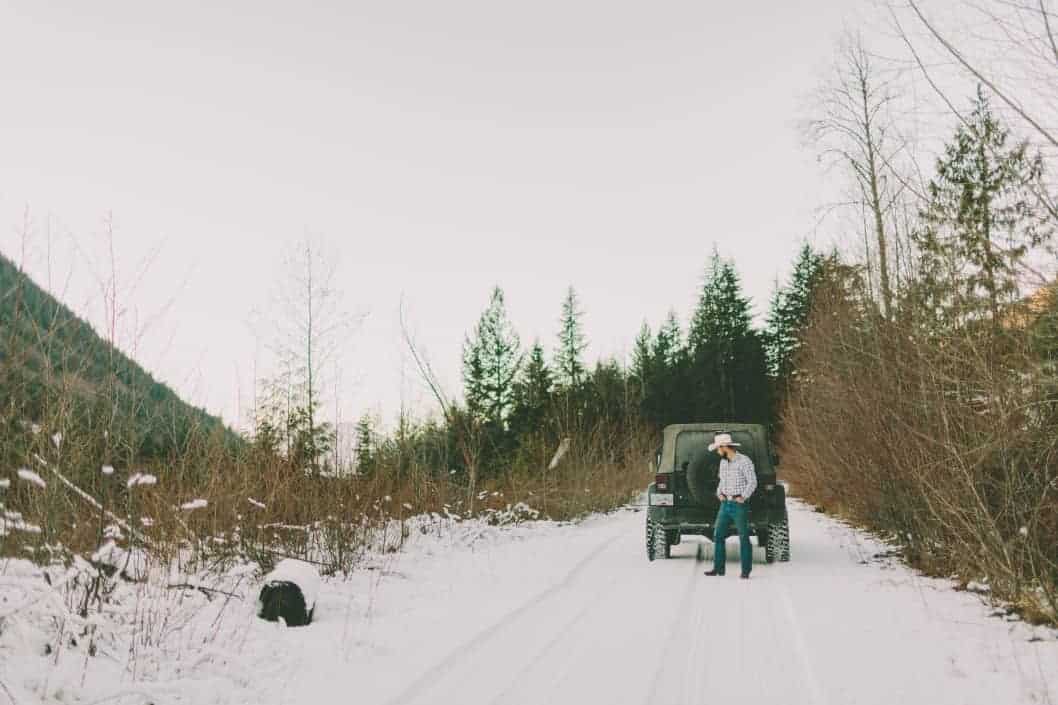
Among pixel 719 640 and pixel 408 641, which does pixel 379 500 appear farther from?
pixel 719 640

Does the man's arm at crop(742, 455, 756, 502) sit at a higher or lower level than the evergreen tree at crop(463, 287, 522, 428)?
lower

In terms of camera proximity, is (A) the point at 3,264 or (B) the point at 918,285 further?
(B) the point at 918,285

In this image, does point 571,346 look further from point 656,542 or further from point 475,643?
point 475,643

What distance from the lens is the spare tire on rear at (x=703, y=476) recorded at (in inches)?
432

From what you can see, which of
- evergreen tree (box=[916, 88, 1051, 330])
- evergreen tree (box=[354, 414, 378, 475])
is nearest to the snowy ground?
evergreen tree (box=[354, 414, 378, 475])

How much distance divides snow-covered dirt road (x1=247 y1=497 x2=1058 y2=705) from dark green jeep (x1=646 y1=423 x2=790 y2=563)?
2.91ft

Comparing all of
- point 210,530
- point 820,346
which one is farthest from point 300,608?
point 820,346

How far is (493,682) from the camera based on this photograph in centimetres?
499

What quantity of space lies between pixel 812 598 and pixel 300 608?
514 cm

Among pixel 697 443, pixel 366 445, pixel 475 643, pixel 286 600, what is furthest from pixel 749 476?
pixel 286 600

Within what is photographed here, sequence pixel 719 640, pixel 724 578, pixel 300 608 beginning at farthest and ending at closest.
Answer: pixel 724 578, pixel 300 608, pixel 719 640

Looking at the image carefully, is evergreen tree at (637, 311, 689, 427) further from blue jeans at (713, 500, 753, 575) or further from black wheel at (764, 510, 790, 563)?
blue jeans at (713, 500, 753, 575)

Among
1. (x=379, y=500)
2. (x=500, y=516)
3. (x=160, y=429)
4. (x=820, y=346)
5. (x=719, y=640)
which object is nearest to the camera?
(x=719, y=640)

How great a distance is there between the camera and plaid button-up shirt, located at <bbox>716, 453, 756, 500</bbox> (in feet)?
32.5
